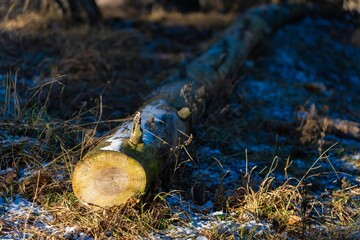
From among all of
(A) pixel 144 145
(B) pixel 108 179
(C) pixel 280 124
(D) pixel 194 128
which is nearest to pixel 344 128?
(C) pixel 280 124


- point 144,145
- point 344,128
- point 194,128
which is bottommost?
point 344,128

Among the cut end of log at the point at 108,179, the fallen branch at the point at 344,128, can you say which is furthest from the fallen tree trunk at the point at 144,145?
the fallen branch at the point at 344,128

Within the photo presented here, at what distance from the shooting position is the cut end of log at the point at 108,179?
11.8 ft

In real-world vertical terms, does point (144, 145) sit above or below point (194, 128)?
above

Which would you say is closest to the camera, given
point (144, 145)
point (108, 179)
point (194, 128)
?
point (108, 179)

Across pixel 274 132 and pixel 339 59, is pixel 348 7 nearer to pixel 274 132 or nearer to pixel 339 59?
pixel 339 59

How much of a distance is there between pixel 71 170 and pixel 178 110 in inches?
48.3

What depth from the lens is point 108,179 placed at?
3652mm

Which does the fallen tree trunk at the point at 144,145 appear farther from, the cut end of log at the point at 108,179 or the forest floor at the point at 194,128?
the forest floor at the point at 194,128

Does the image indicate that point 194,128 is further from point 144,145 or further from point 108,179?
point 108,179

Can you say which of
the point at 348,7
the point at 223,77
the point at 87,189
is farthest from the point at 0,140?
the point at 348,7

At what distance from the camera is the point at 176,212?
12.5ft

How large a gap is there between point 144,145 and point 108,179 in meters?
0.36

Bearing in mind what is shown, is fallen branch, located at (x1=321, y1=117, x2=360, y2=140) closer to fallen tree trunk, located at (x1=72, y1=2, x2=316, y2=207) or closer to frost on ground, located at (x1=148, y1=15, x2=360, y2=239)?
frost on ground, located at (x1=148, y1=15, x2=360, y2=239)
